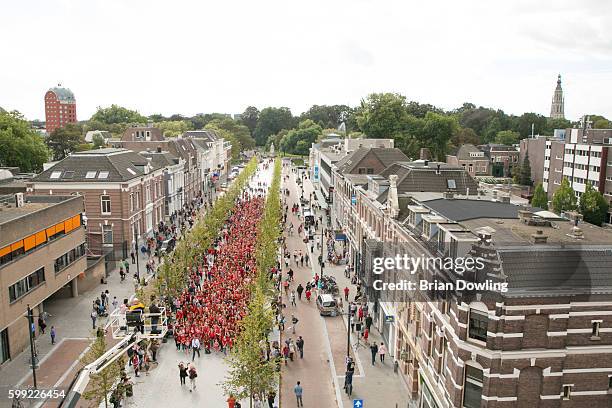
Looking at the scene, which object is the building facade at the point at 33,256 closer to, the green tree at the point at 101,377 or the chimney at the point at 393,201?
the green tree at the point at 101,377

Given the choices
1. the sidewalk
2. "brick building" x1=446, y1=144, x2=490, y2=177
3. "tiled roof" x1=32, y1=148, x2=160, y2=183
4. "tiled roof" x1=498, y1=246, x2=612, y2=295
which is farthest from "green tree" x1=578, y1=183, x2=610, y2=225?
"tiled roof" x1=32, y1=148, x2=160, y2=183

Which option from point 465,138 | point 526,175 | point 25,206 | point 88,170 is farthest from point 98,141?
point 465,138

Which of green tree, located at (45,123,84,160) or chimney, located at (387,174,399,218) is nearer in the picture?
chimney, located at (387,174,399,218)

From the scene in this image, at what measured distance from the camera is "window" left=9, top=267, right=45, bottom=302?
30.6m

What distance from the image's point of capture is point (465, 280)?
62.5 ft

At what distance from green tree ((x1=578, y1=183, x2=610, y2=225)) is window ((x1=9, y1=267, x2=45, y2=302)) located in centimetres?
6060

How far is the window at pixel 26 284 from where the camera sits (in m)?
30.6

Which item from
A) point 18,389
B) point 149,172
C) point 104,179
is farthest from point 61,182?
point 18,389

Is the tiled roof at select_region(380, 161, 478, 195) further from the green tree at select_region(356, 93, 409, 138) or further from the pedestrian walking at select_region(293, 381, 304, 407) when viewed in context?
the green tree at select_region(356, 93, 409, 138)

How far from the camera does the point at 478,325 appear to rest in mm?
18672

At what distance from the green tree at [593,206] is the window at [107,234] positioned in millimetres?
55458

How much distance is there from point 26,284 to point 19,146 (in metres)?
55.2

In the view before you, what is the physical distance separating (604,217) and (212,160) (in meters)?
77.5

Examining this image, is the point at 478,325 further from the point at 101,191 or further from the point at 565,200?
the point at 565,200
